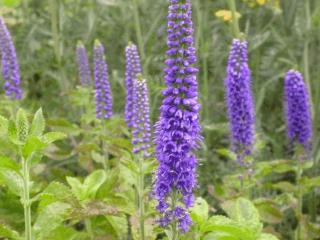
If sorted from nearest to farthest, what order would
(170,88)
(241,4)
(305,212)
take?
(170,88) → (305,212) → (241,4)

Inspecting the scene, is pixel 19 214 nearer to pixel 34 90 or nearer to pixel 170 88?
pixel 170 88

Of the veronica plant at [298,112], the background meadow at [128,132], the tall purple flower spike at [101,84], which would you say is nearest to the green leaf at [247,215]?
the background meadow at [128,132]

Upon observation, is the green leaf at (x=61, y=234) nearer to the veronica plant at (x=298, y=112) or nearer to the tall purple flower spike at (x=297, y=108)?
the veronica plant at (x=298, y=112)

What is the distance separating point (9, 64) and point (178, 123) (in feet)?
8.08

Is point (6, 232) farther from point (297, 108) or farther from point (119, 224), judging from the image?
point (297, 108)

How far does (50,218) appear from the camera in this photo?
2727 millimetres

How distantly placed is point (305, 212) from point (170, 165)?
2736mm

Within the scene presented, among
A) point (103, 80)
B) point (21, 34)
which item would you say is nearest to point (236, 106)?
point (103, 80)

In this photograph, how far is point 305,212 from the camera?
4.98 metres

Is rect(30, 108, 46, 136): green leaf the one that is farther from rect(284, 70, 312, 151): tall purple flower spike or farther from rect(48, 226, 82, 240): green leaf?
rect(284, 70, 312, 151): tall purple flower spike

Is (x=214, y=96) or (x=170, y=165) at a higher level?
(x=214, y=96)

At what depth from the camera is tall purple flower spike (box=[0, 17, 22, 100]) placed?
454cm

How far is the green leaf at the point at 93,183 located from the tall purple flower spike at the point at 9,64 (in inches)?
65.0

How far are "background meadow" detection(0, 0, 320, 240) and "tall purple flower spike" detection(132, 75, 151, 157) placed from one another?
103mm
